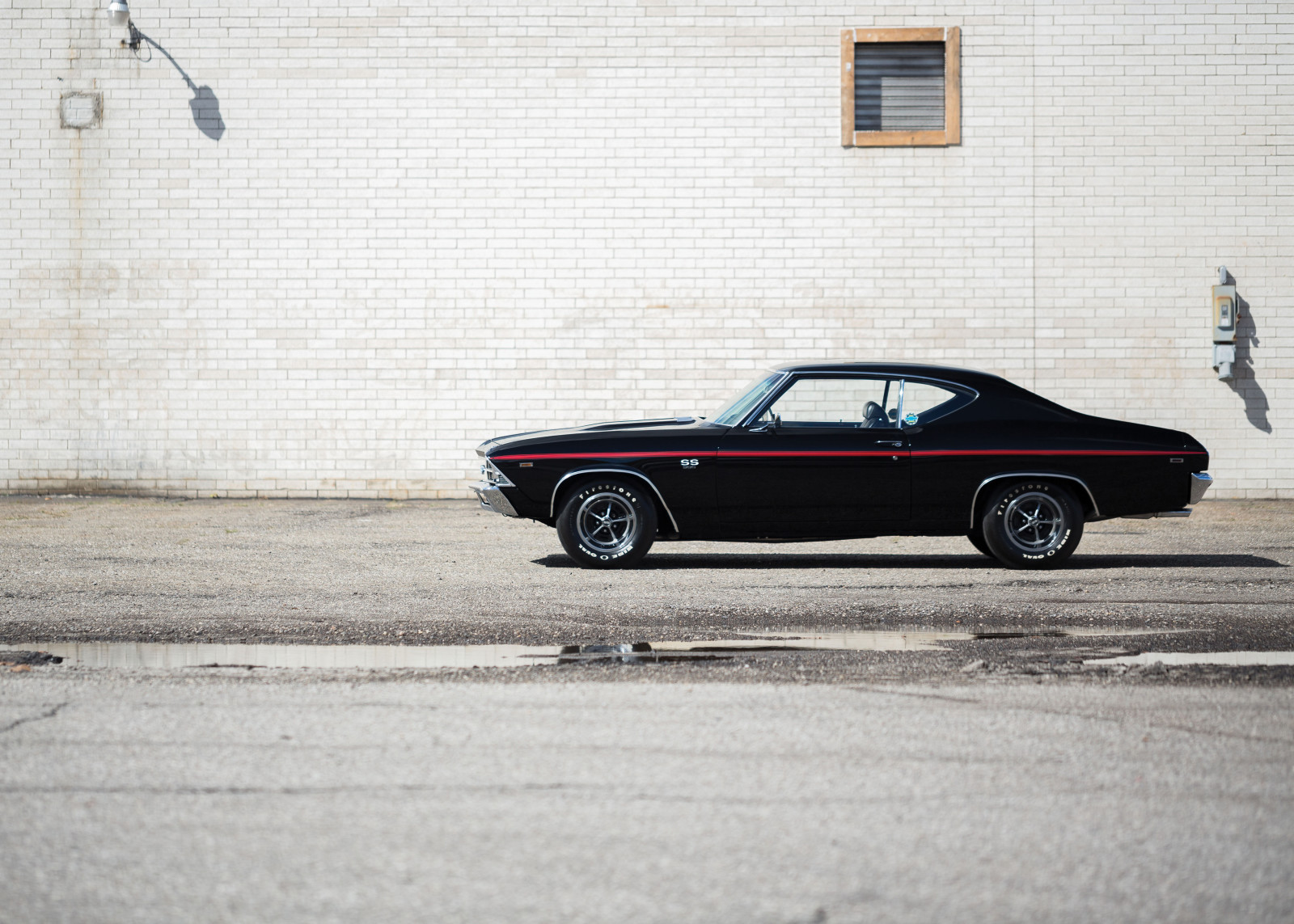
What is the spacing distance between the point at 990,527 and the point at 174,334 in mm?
10521

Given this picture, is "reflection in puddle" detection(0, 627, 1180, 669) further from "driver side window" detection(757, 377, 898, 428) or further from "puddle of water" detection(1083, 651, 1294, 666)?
"driver side window" detection(757, 377, 898, 428)

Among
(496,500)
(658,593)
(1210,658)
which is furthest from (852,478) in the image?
(1210,658)

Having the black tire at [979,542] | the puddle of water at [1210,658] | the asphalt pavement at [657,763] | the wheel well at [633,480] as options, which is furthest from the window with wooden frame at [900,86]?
the puddle of water at [1210,658]

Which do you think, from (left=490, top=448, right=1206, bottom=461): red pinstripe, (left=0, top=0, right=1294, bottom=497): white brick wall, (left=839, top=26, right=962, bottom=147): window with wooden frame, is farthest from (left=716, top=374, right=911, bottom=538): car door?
(left=839, top=26, right=962, bottom=147): window with wooden frame

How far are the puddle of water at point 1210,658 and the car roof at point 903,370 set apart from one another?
3.63 m

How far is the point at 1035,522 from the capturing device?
9047 mm

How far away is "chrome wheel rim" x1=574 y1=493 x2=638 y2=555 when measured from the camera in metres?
8.98

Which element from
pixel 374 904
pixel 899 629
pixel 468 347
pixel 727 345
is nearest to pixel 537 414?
pixel 468 347

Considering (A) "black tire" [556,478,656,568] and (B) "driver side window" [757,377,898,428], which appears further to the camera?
(B) "driver side window" [757,377,898,428]

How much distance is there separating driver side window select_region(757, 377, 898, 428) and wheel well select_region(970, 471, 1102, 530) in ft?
2.54

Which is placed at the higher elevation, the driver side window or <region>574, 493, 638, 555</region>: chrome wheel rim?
the driver side window

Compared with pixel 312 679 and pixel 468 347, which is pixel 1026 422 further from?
pixel 468 347

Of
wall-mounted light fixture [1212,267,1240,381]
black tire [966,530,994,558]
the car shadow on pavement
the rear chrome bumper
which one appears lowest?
the car shadow on pavement

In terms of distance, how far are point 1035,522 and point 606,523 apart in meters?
3.03
